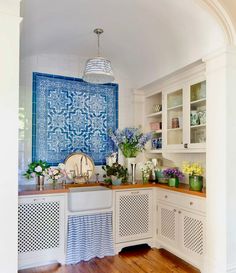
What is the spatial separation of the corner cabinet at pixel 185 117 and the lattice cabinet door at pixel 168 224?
77cm

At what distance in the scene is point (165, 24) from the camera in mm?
2695

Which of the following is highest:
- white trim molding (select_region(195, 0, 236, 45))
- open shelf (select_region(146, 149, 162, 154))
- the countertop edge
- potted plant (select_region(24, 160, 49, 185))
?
white trim molding (select_region(195, 0, 236, 45))

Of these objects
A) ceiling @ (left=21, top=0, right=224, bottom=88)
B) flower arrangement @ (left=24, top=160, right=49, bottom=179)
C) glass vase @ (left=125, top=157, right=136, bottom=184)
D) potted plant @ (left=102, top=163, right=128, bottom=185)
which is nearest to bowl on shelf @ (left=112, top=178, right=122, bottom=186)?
potted plant @ (left=102, top=163, right=128, bottom=185)

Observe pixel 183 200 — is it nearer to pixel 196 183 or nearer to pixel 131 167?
pixel 196 183

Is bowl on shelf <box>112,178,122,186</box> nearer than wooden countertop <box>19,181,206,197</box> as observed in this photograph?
No

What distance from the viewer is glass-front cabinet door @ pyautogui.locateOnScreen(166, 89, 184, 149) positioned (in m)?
3.29

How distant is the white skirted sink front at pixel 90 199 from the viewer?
2.92 meters

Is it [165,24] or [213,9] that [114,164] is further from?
[213,9]

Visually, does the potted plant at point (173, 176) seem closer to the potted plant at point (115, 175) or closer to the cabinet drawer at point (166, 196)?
the cabinet drawer at point (166, 196)

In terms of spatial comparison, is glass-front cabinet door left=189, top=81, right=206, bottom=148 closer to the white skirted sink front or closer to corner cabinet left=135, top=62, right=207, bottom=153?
corner cabinet left=135, top=62, right=207, bottom=153

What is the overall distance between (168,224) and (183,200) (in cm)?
46

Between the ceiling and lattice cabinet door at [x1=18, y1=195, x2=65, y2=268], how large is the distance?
1892 mm
